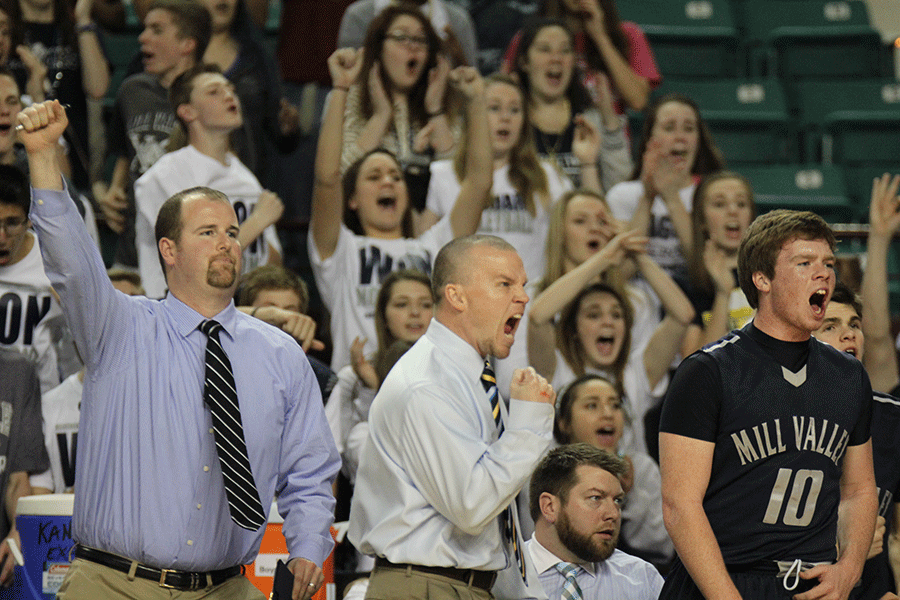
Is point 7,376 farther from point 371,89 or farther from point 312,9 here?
point 312,9

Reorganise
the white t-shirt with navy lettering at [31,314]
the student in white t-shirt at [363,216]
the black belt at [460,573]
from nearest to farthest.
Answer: the black belt at [460,573] < the white t-shirt with navy lettering at [31,314] < the student in white t-shirt at [363,216]

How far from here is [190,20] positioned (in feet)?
19.9

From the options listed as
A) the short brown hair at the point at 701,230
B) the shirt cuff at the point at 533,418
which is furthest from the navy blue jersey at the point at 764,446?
the short brown hair at the point at 701,230

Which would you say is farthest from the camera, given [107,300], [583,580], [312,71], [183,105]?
[312,71]

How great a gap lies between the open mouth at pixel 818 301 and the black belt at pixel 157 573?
1.76 meters

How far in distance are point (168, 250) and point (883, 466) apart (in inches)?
93.4

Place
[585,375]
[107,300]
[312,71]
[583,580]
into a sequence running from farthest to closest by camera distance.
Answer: [312,71] < [585,375] < [583,580] < [107,300]

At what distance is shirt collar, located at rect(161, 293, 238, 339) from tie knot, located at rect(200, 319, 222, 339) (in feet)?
0.06

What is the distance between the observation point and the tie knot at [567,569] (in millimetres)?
4016

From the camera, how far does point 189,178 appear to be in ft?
17.6

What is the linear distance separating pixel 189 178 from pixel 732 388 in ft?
10.3

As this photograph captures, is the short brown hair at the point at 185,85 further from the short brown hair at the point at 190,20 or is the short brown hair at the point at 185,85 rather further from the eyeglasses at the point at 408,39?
the eyeglasses at the point at 408,39

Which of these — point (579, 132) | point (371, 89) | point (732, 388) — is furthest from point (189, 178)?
point (732, 388)

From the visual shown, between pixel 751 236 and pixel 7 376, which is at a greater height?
pixel 751 236
